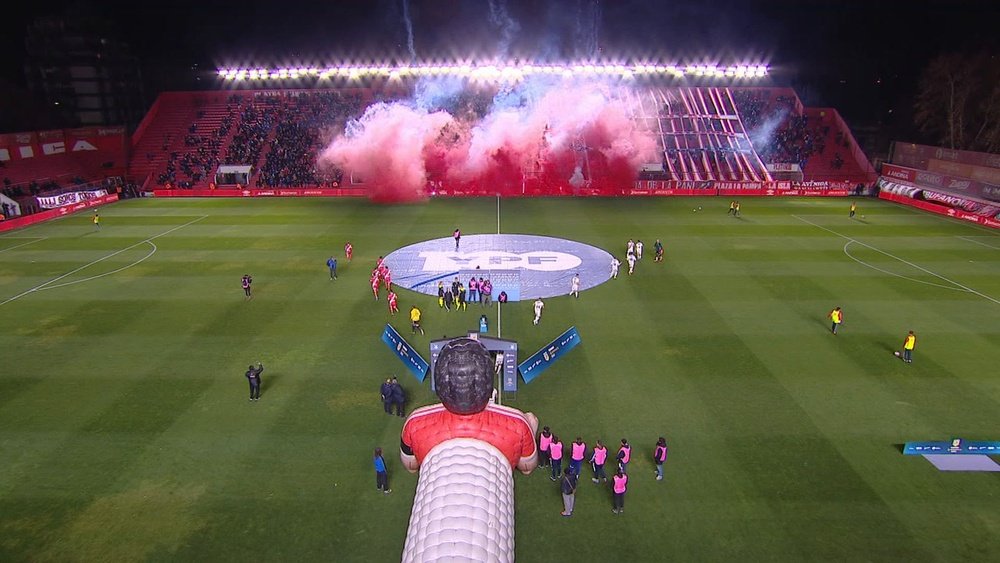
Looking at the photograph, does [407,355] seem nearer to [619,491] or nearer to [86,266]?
[619,491]

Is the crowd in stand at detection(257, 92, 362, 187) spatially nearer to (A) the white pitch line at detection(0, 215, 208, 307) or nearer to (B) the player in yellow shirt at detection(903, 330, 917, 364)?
(A) the white pitch line at detection(0, 215, 208, 307)

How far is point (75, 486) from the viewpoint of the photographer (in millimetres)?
12438

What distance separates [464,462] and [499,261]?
79.5 ft

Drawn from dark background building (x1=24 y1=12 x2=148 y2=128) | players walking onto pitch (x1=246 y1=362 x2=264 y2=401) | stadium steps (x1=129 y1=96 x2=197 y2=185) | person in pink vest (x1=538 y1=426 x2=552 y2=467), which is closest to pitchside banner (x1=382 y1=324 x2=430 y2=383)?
players walking onto pitch (x1=246 y1=362 x2=264 y2=401)

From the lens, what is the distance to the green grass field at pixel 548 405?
11156mm

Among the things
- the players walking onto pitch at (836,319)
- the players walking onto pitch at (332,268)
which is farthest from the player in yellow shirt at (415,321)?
the players walking onto pitch at (836,319)

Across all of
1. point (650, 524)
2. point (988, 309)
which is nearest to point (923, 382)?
point (988, 309)

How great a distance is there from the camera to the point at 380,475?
39.3 feet

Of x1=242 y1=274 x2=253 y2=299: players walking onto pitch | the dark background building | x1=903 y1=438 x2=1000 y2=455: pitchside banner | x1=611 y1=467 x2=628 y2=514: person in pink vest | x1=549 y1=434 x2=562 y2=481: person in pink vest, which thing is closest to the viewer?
x1=611 y1=467 x2=628 y2=514: person in pink vest

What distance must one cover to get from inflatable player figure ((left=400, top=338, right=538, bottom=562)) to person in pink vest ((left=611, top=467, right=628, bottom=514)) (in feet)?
20.2

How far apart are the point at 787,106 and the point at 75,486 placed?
6538cm

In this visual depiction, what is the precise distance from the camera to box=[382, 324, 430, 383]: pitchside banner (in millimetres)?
16469

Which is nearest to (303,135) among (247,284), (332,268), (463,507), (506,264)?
(332,268)

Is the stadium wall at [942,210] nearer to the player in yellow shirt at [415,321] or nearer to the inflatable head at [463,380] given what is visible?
the player in yellow shirt at [415,321]
